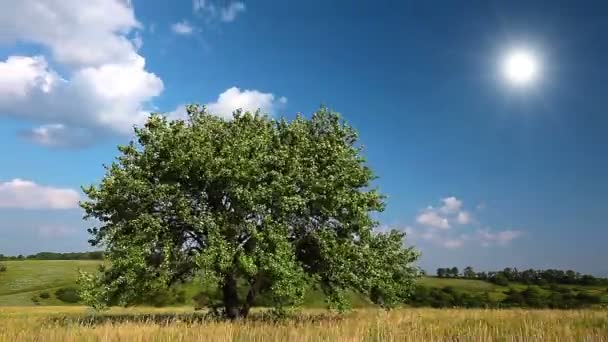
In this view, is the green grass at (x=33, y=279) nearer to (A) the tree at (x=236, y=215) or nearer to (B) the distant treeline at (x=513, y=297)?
(B) the distant treeline at (x=513, y=297)

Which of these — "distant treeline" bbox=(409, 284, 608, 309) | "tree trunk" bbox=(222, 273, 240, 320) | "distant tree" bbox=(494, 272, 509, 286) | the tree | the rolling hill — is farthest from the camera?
"distant tree" bbox=(494, 272, 509, 286)

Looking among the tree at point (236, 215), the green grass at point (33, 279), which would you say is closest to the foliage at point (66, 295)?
the green grass at point (33, 279)

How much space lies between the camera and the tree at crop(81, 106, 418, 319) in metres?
30.8

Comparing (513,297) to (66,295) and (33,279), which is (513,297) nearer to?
(66,295)

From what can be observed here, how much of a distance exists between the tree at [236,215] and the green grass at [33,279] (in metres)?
89.9

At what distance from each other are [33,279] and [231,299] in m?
117

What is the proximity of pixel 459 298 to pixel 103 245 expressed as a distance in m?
80.6

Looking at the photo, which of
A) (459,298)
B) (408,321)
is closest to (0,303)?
(459,298)

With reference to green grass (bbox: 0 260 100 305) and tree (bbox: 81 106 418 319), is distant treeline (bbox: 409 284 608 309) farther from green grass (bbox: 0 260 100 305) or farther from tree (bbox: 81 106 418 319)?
green grass (bbox: 0 260 100 305)

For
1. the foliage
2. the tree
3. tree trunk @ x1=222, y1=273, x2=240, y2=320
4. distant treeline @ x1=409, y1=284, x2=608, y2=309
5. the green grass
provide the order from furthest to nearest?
the foliage, the green grass, distant treeline @ x1=409, y1=284, x2=608, y2=309, tree trunk @ x1=222, y1=273, x2=240, y2=320, the tree

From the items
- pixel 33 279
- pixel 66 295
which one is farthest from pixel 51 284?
pixel 66 295

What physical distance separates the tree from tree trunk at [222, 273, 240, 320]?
0.07 m

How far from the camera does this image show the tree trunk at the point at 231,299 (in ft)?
112

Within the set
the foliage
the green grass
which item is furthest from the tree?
the foliage
